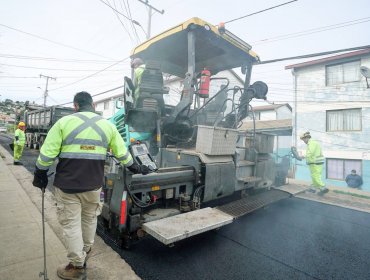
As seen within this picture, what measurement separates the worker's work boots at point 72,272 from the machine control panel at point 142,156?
3.85 ft

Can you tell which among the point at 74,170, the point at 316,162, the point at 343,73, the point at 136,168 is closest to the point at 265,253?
the point at 136,168

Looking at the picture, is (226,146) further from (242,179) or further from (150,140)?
(150,140)

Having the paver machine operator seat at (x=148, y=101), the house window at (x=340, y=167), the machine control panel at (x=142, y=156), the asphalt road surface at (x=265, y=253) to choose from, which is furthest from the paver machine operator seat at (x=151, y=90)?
the house window at (x=340, y=167)

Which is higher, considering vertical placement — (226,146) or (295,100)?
(295,100)

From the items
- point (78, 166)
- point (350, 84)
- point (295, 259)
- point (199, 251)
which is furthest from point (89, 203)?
point (350, 84)

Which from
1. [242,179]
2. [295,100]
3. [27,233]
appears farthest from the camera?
[295,100]

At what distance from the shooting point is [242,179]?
393 cm

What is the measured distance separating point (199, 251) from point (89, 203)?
1495 millimetres

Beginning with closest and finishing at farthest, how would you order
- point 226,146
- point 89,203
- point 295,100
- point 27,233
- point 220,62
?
point 89,203, point 27,233, point 226,146, point 220,62, point 295,100

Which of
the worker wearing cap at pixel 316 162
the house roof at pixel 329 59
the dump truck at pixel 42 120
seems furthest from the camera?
the dump truck at pixel 42 120

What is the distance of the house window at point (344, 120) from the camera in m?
12.4

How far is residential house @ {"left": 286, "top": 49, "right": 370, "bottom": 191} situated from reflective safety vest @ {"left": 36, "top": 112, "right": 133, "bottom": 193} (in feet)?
42.0

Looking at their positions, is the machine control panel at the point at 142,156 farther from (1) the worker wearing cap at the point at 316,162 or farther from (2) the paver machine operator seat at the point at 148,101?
(1) the worker wearing cap at the point at 316,162

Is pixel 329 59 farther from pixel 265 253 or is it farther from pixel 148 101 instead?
pixel 265 253
